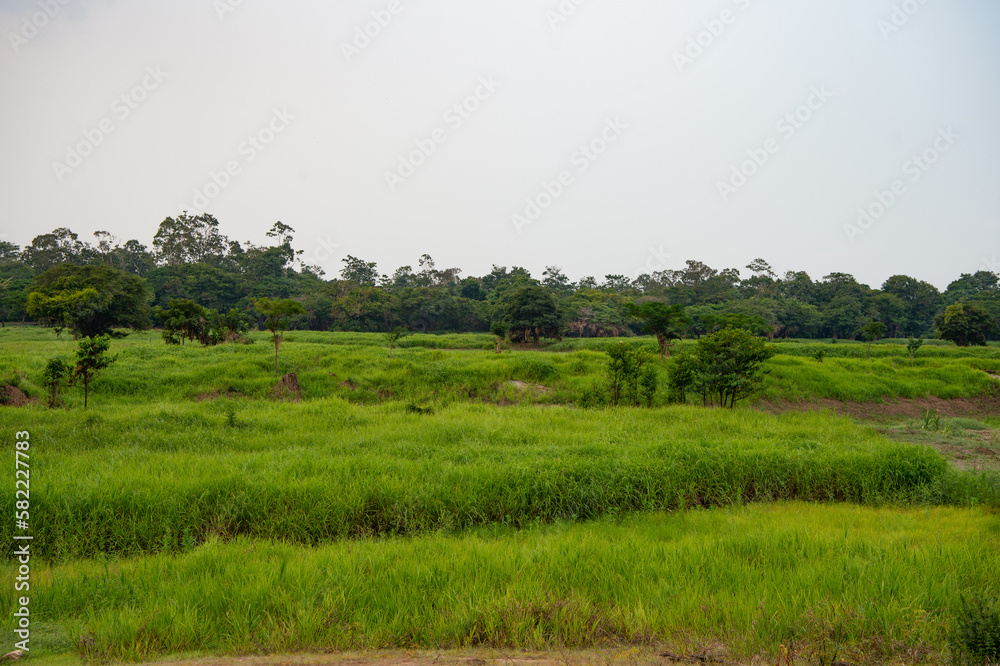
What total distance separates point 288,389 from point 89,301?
18.1 metres

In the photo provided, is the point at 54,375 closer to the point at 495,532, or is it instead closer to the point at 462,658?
the point at 495,532

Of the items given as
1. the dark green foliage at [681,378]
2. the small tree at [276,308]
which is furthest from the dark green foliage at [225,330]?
the dark green foliage at [681,378]

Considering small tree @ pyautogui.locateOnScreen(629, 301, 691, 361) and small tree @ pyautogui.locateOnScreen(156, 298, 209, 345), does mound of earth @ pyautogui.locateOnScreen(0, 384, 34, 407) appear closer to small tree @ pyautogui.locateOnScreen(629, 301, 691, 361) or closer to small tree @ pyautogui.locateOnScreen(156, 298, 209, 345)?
small tree @ pyautogui.locateOnScreen(156, 298, 209, 345)

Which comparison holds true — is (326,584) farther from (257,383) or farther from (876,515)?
(257,383)

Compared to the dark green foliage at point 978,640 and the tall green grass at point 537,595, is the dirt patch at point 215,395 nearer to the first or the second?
the tall green grass at point 537,595

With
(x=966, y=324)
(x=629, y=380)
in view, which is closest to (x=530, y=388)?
(x=629, y=380)

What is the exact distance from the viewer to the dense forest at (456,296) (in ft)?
155

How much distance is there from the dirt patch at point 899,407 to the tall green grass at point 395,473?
22.0ft

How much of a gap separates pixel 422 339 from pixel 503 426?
24371 mm

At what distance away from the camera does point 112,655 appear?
3180 mm

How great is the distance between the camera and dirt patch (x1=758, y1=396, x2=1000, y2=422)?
1656cm

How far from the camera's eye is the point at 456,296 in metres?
56.2

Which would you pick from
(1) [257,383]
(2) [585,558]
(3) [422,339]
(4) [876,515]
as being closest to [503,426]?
(2) [585,558]

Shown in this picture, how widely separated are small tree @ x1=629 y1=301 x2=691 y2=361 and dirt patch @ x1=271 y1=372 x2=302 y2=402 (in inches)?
495
